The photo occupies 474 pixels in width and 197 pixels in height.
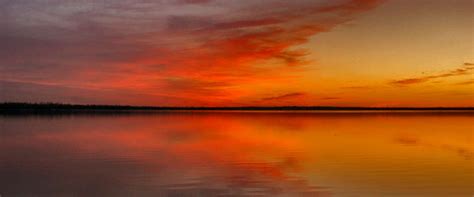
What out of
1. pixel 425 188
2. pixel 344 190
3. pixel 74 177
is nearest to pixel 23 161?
pixel 74 177

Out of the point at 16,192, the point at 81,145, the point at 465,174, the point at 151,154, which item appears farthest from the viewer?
the point at 81,145

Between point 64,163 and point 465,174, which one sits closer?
point 465,174

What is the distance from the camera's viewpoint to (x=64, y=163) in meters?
18.3

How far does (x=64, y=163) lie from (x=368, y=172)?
9.48 meters

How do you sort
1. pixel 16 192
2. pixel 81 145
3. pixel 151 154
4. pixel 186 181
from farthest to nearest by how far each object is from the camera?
pixel 81 145
pixel 151 154
pixel 186 181
pixel 16 192

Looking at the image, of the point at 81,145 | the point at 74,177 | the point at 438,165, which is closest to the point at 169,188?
the point at 74,177

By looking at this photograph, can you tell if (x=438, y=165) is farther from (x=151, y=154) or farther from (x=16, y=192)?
(x=16, y=192)

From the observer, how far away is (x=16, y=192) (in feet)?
41.7

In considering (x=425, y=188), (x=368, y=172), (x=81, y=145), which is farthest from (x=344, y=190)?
(x=81, y=145)

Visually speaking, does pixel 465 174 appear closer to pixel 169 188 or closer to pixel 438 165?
pixel 438 165

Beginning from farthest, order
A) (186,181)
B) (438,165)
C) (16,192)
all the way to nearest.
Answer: (438,165)
(186,181)
(16,192)

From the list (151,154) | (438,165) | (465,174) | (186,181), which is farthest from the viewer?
(151,154)

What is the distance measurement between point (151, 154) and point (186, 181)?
752 centimetres

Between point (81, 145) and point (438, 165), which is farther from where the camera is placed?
point (81, 145)
